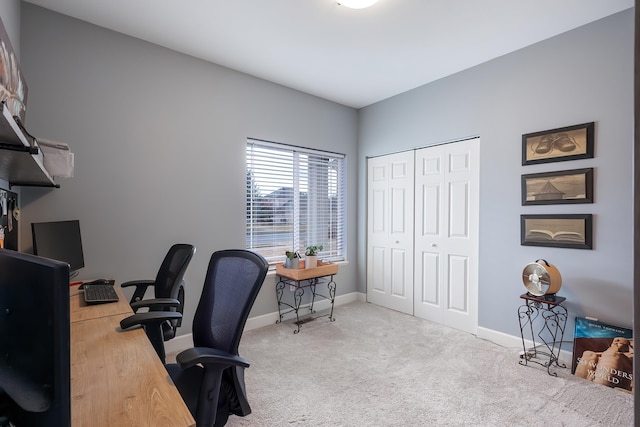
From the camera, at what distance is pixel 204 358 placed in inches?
47.4

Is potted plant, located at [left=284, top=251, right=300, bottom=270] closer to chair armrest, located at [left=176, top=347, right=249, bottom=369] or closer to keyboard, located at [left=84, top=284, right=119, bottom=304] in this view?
keyboard, located at [left=84, top=284, right=119, bottom=304]

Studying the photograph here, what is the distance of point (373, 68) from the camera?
3.28 meters

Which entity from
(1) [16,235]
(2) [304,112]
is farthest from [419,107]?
(1) [16,235]

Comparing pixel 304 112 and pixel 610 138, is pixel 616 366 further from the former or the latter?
pixel 304 112

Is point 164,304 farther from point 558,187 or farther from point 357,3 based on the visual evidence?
point 558,187

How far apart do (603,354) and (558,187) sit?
1.35 m

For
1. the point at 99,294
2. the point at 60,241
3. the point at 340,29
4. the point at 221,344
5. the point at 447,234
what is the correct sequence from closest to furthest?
1. the point at 221,344
2. the point at 99,294
3. the point at 60,241
4. the point at 340,29
5. the point at 447,234

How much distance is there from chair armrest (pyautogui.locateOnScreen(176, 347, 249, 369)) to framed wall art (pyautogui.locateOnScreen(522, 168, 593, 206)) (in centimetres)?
288

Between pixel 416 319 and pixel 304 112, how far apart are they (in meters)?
2.95

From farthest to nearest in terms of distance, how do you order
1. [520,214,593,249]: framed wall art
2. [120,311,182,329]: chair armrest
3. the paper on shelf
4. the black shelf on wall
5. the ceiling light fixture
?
1. [520,214,593,249]: framed wall art
2. the ceiling light fixture
3. the paper on shelf
4. [120,311,182,329]: chair armrest
5. the black shelf on wall

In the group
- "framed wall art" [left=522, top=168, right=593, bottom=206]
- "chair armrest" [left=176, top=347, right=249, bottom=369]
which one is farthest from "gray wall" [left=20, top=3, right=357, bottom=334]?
"framed wall art" [left=522, top=168, right=593, bottom=206]

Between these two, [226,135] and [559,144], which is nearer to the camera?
[559,144]

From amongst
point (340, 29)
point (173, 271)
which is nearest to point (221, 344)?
point (173, 271)

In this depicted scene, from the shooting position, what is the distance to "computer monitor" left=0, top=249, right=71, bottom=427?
0.54 metres
